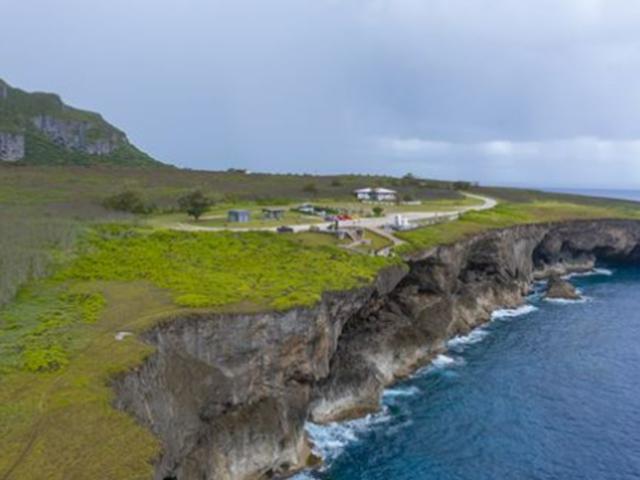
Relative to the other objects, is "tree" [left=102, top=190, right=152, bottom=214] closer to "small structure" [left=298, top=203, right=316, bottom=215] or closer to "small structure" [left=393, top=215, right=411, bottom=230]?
"small structure" [left=298, top=203, right=316, bottom=215]

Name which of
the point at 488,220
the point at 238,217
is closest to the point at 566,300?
the point at 488,220

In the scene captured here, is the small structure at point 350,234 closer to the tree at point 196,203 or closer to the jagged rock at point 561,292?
the tree at point 196,203

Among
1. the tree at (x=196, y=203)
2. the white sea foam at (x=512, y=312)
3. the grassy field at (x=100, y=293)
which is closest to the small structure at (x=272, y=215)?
the tree at (x=196, y=203)

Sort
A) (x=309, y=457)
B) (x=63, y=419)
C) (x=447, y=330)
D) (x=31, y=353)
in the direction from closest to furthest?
(x=63, y=419), (x=31, y=353), (x=309, y=457), (x=447, y=330)

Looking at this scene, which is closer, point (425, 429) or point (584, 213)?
point (425, 429)

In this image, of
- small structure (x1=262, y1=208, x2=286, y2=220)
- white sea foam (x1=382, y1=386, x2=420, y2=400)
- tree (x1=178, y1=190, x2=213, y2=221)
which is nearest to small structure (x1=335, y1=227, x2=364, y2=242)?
small structure (x1=262, y1=208, x2=286, y2=220)

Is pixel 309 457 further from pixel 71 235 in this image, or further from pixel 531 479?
pixel 71 235

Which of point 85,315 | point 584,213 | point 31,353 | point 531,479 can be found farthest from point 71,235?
point 584,213
